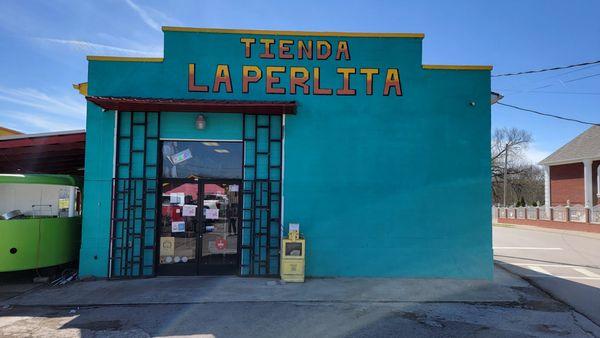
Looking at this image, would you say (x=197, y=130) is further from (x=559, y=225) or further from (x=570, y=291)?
(x=559, y=225)

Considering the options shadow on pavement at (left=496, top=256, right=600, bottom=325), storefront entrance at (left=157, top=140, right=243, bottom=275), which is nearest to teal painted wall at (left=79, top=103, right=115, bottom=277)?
storefront entrance at (left=157, top=140, right=243, bottom=275)

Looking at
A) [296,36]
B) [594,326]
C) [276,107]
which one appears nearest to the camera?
[594,326]

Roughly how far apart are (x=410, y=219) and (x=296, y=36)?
500 cm

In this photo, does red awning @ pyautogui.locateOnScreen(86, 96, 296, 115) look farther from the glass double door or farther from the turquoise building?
Answer: the glass double door

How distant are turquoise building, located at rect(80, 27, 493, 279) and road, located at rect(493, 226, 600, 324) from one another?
179 cm

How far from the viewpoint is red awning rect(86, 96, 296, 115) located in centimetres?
929

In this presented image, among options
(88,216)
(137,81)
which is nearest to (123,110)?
(137,81)

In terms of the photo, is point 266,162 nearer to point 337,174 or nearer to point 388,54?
point 337,174

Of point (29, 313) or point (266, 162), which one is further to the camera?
point (266, 162)

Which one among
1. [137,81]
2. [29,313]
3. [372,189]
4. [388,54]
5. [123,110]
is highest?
[388,54]

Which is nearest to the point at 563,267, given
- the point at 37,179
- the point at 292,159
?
the point at 292,159

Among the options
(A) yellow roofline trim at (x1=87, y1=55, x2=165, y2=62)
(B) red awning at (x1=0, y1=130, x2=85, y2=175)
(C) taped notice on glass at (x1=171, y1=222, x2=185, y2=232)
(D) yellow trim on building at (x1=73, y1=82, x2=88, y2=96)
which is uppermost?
(A) yellow roofline trim at (x1=87, y1=55, x2=165, y2=62)

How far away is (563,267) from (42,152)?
1483cm

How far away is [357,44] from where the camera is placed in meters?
10.3
